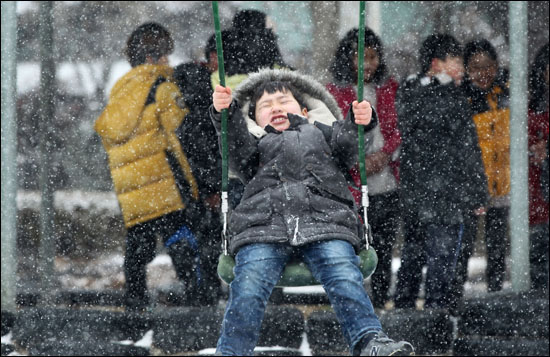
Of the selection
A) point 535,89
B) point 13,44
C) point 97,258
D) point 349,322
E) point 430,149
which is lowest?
point 97,258

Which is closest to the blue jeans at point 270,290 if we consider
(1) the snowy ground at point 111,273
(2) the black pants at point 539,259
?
(2) the black pants at point 539,259

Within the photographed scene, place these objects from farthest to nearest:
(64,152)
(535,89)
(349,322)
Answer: (64,152)
(535,89)
(349,322)

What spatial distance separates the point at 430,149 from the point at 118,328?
176 centimetres

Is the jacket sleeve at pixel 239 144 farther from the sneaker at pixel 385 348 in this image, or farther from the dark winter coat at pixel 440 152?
the dark winter coat at pixel 440 152

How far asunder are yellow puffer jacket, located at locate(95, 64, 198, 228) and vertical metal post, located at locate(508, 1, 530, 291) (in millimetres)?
1595

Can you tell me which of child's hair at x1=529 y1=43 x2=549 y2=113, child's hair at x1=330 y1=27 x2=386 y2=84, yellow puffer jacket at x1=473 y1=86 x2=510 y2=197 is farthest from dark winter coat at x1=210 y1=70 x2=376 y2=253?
child's hair at x1=529 y1=43 x2=549 y2=113

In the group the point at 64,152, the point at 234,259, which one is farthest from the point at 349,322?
the point at 64,152

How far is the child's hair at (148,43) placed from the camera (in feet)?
11.8

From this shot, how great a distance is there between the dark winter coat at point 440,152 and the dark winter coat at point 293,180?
40.5 inches

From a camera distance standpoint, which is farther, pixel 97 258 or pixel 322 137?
pixel 97 258

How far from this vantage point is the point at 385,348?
1.88 meters

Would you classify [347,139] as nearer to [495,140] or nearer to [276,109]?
[276,109]

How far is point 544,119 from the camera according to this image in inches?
155

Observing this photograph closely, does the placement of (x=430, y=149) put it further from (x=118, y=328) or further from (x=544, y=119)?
(x=118, y=328)
